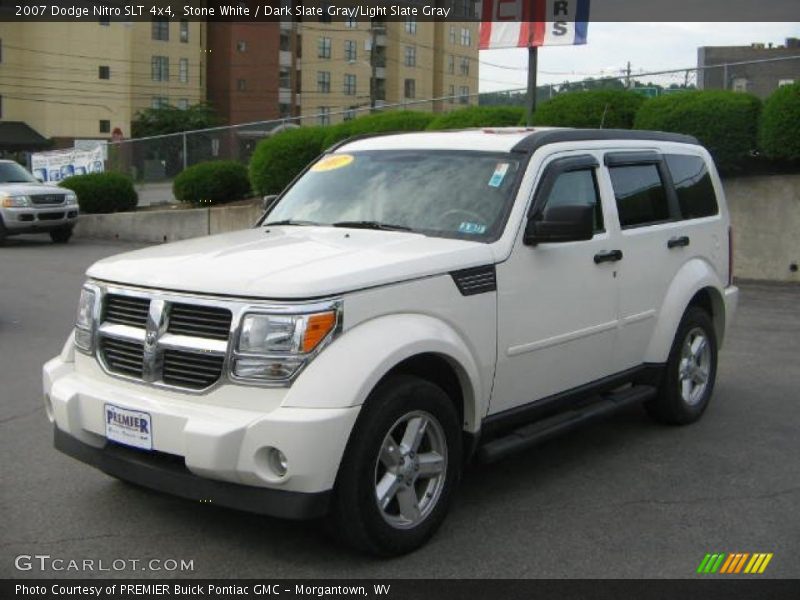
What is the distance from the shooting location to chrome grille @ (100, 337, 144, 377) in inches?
169

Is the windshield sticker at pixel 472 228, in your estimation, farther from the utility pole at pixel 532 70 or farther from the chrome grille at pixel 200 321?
the utility pole at pixel 532 70

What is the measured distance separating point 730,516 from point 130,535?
9.69 feet

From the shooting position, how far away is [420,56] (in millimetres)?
91188

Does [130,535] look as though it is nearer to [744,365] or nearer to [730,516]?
[730,516]

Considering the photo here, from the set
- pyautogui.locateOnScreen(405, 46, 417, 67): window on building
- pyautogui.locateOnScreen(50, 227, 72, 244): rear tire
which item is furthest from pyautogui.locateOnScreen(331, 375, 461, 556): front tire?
pyautogui.locateOnScreen(405, 46, 417, 67): window on building

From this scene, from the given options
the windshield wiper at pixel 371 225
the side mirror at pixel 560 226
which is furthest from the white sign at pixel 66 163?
the side mirror at pixel 560 226

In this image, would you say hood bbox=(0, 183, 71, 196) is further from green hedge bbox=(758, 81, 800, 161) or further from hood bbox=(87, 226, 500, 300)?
hood bbox=(87, 226, 500, 300)

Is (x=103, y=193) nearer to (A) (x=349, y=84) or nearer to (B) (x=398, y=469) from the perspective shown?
(B) (x=398, y=469)

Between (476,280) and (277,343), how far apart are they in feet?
3.83

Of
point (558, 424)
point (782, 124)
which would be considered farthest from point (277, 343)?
point (782, 124)

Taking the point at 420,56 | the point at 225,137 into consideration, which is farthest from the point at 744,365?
the point at 420,56

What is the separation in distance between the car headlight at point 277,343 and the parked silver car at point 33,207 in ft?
56.2

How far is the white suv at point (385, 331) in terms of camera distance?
393 centimetres

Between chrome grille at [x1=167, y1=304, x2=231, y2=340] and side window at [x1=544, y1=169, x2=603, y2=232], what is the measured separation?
2.00m
